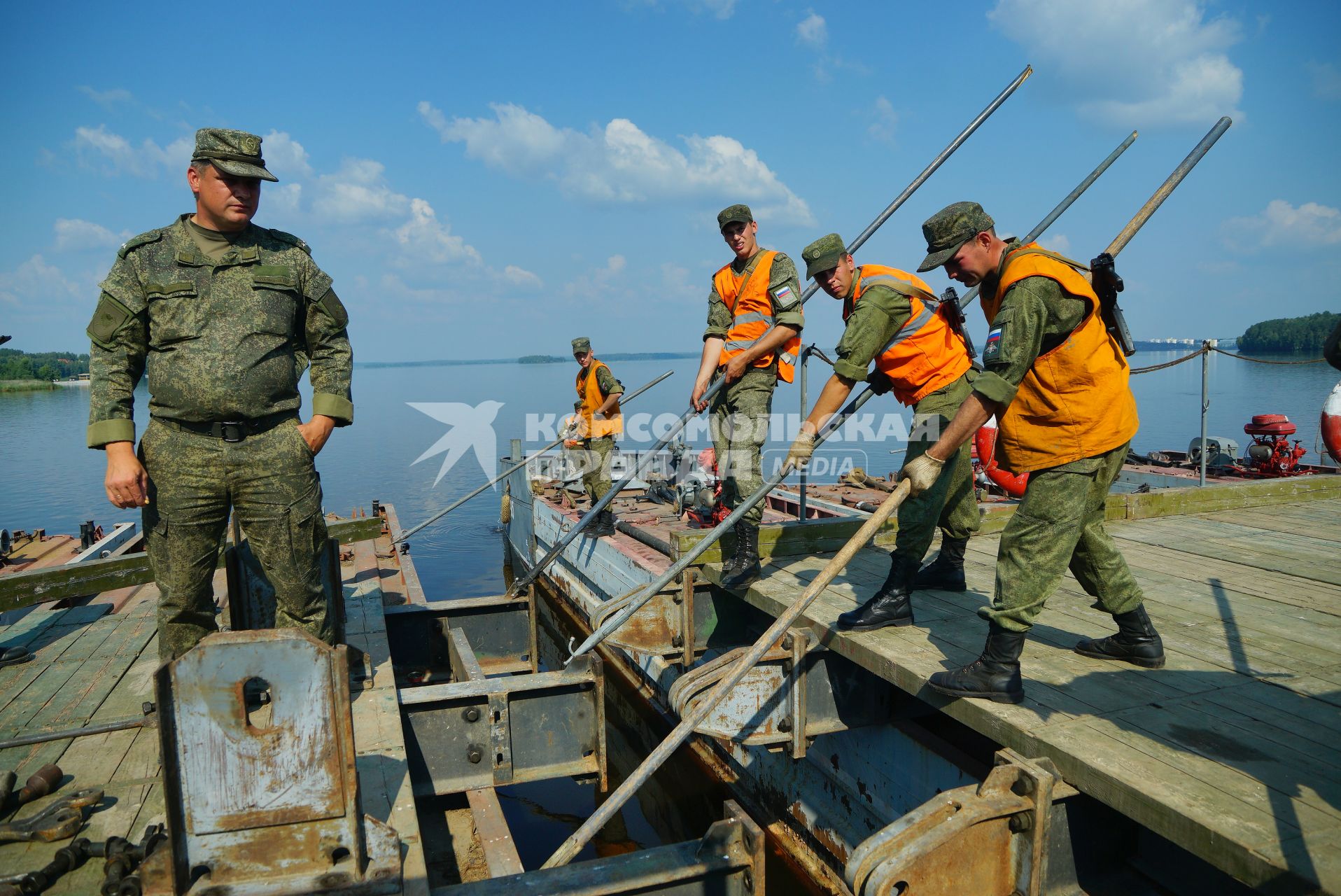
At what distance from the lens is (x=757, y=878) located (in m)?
2.46

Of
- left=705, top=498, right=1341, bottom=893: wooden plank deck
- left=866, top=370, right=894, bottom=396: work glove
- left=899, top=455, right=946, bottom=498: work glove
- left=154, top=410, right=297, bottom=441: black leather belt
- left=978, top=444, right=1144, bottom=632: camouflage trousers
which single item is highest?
left=866, top=370, right=894, bottom=396: work glove

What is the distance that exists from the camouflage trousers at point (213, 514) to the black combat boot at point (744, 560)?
2275 millimetres

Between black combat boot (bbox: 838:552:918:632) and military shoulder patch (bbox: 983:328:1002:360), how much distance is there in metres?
1.25

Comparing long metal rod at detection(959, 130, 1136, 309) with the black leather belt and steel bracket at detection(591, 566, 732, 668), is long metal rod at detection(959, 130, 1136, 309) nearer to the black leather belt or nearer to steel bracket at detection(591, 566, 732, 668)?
steel bracket at detection(591, 566, 732, 668)

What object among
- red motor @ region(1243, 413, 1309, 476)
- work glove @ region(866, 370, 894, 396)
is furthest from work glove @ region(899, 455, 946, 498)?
red motor @ region(1243, 413, 1309, 476)

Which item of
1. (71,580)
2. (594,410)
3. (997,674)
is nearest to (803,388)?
(997,674)

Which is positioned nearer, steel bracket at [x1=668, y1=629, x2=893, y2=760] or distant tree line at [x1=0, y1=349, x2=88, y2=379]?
steel bracket at [x1=668, y1=629, x2=893, y2=760]

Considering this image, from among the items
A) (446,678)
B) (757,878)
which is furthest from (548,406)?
(757,878)

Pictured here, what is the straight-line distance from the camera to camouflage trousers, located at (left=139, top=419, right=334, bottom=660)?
3121 millimetres

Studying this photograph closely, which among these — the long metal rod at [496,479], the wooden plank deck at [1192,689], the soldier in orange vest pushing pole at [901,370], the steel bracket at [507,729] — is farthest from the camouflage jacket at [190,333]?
the long metal rod at [496,479]

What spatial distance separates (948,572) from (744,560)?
112cm

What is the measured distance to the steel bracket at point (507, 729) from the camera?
372cm

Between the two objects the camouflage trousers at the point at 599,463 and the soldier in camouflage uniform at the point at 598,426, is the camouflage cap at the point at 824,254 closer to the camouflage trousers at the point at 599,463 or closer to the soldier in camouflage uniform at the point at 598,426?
the soldier in camouflage uniform at the point at 598,426

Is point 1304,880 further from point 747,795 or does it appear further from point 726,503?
point 747,795
